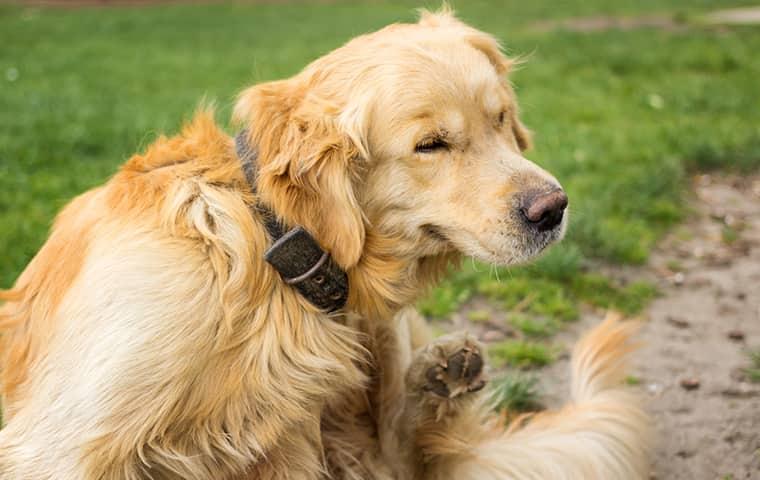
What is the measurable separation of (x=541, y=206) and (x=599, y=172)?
394cm

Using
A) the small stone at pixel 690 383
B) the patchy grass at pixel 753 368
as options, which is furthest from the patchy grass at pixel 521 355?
the patchy grass at pixel 753 368

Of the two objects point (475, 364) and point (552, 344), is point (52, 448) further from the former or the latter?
point (552, 344)

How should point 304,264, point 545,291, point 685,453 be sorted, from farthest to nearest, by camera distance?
point 545,291 < point 685,453 < point 304,264

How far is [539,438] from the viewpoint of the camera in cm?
314

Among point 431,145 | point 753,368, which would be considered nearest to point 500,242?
point 431,145

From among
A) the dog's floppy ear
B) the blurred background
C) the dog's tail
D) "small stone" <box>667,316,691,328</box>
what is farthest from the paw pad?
"small stone" <box>667,316,691,328</box>

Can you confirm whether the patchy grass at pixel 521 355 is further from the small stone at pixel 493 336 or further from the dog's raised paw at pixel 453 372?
the dog's raised paw at pixel 453 372

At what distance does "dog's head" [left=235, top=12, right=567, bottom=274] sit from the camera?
262 centimetres

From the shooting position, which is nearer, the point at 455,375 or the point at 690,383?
the point at 455,375

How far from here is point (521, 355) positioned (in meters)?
4.19

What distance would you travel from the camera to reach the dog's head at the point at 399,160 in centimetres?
262

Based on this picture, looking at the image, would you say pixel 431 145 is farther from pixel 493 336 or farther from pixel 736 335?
pixel 736 335

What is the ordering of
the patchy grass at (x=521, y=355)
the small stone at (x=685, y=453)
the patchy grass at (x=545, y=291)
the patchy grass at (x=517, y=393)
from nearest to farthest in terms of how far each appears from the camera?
the small stone at (x=685, y=453), the patchy grass at (x=517, y=393), the patchy grass at (x=521, y=355), the patchy grass at (x=545, y=291)

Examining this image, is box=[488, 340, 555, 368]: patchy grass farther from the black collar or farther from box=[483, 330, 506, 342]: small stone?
the black collar
